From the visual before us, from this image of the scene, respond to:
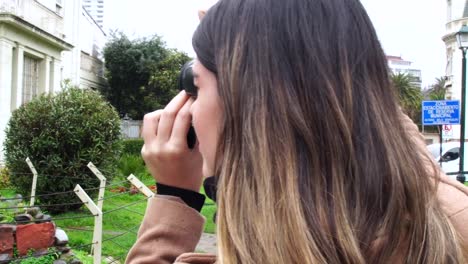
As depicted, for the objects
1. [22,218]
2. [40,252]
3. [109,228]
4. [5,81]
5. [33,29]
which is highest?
[33,29]

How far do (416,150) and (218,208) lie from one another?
379mm

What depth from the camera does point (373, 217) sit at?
89 centimetres

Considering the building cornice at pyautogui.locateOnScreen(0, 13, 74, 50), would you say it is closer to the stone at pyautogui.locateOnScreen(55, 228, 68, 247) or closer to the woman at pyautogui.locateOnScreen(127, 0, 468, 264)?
the stone at pyautogui.locateOnScreen(55, 228, 68, 247)

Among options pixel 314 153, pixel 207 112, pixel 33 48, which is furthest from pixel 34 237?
pixel 33 48

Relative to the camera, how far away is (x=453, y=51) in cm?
3566

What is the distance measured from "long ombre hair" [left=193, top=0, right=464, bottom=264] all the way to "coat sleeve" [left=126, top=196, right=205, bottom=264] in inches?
7.5

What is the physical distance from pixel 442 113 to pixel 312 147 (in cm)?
1510

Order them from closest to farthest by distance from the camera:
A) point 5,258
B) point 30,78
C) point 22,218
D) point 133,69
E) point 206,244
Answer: point 5,258 → point 22,218 → point 206,244 → point 30,78 → point 133,69

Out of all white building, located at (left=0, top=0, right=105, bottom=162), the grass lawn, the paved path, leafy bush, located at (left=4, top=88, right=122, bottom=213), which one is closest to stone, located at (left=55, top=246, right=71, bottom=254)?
the grass lawn

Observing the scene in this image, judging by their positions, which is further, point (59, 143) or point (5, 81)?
point (5, 81)

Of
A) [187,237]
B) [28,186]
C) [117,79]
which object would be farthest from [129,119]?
[187,237]

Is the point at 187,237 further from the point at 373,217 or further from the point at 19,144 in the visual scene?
the point at 19,144

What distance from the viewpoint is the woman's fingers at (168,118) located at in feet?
3.58

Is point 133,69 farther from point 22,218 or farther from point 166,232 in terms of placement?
point 166,232
